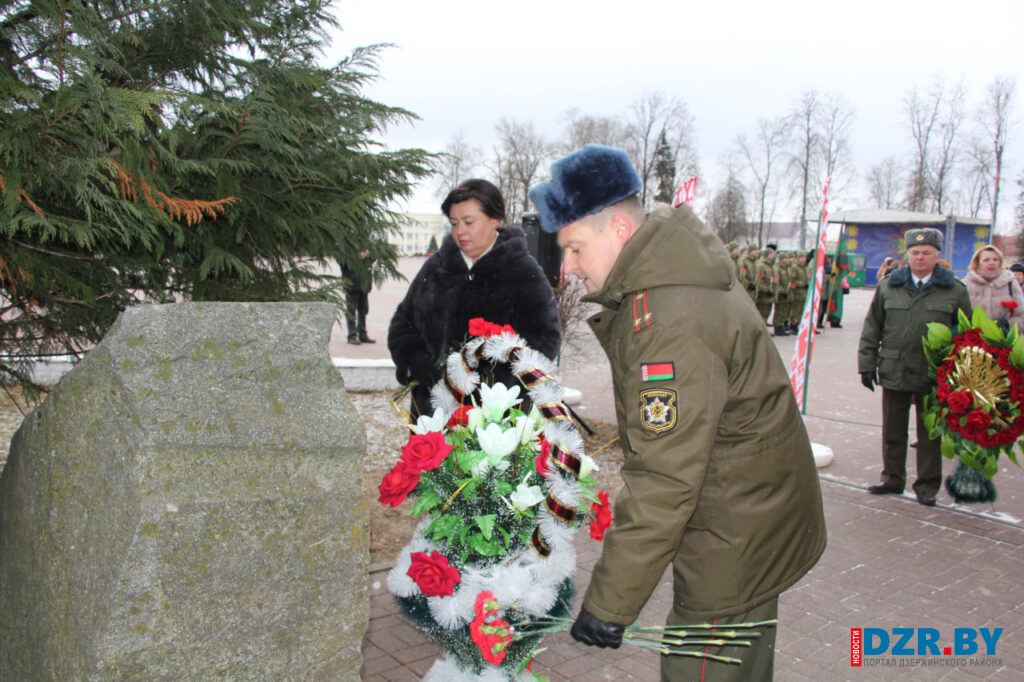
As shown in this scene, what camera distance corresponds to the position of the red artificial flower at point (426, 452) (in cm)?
239

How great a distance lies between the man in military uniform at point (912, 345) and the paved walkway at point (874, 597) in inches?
10.1

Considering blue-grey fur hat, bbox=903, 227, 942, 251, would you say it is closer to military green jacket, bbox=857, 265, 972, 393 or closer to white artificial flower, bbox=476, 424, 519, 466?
military green jacket, bbox=857, 265, 972, 393

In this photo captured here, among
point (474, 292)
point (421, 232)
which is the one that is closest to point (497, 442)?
point (474, 292)

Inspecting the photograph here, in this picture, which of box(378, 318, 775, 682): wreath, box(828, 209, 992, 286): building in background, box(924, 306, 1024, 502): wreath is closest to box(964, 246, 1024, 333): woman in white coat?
box(924, 306, 1024, 502): wreath

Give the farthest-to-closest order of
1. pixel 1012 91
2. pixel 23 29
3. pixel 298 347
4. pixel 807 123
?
pixel 807 123
pixel 1012 91
pixel 23 29
pixel 298 347

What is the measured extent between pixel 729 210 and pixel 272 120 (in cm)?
5545

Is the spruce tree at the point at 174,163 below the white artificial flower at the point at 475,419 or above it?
above

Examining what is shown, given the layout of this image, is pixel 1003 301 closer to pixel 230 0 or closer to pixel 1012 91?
pixel 230 0

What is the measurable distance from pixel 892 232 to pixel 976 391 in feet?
113

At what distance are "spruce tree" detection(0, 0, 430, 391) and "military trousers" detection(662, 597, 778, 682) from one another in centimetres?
267

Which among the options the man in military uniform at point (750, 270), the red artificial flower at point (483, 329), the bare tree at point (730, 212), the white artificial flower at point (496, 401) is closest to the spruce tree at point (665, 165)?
the bare tree at point (730, 212)

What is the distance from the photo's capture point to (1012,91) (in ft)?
146

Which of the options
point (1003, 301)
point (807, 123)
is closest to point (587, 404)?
point (1003, 301)

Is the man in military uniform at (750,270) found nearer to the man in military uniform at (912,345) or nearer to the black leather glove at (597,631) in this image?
the man in military uniform at (912,345)
